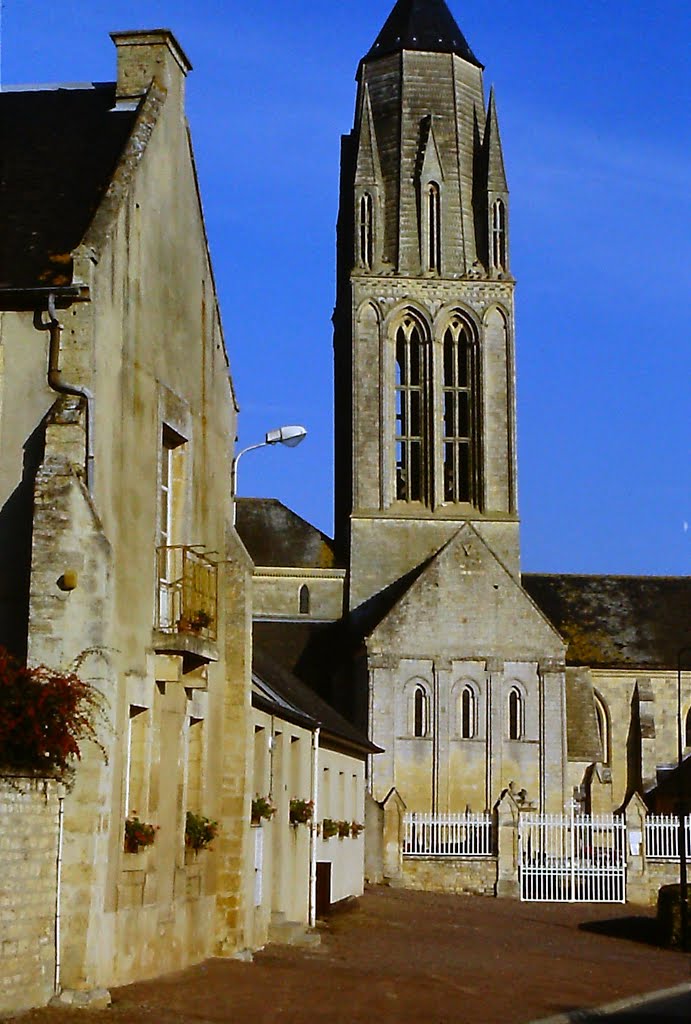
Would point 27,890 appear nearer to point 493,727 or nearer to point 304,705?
point 304,705

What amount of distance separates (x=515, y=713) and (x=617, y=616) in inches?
484

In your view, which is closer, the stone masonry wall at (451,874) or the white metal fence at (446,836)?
the stone masonry wall at (451,874)

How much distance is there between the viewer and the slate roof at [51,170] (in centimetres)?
1582

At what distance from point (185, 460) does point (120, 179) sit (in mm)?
3720

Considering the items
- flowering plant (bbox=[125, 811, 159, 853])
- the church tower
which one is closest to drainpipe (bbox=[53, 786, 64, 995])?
flowering plant (bbox=[125, 811, 159, 853])

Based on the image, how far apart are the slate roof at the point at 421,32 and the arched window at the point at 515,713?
24739 mm

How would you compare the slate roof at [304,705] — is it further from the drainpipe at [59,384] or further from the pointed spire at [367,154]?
the pointed spire at [367,154]

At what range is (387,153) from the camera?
5925cm

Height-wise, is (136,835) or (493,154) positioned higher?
(493,154)

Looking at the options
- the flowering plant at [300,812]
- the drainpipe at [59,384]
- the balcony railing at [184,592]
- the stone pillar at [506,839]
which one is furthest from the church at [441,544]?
the drainpipe at [59,384]

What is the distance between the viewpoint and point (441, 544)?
55969 mm

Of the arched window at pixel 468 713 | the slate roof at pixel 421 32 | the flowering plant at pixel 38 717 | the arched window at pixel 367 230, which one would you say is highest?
the slate roof at pixel 421 32

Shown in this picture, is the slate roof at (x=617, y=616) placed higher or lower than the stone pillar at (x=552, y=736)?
higher

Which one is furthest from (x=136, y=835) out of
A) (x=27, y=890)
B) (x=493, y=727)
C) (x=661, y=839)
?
(x=493, y=727)
